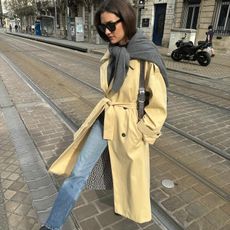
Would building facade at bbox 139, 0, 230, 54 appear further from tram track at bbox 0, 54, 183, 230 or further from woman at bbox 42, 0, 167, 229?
woman at bbox 42, 0, 167, 229

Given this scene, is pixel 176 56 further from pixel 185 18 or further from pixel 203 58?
pixel 185 18

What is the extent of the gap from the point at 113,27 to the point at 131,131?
31.2 inches

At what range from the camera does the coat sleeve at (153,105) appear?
1.92m

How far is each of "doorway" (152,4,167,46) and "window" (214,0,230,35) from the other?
5.34 m

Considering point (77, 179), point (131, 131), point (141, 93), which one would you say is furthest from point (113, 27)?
point (77, 179)

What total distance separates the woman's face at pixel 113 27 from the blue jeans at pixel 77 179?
2.37 feet

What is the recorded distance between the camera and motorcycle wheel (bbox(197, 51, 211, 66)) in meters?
12.4

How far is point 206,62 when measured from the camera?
40.8 ft

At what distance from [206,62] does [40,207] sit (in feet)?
37.8

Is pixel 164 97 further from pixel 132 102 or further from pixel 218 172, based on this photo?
pixel 218 172

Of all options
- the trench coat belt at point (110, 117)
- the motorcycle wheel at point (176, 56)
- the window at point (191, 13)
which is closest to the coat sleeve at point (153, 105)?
the trench coat belt at point (110, 117)

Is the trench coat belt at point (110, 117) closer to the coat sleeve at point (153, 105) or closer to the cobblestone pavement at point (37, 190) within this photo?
the coat sleeve at point (153, 105)

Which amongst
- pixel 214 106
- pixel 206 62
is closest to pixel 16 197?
pixel 214 106

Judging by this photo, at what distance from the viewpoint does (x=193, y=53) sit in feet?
42.8
